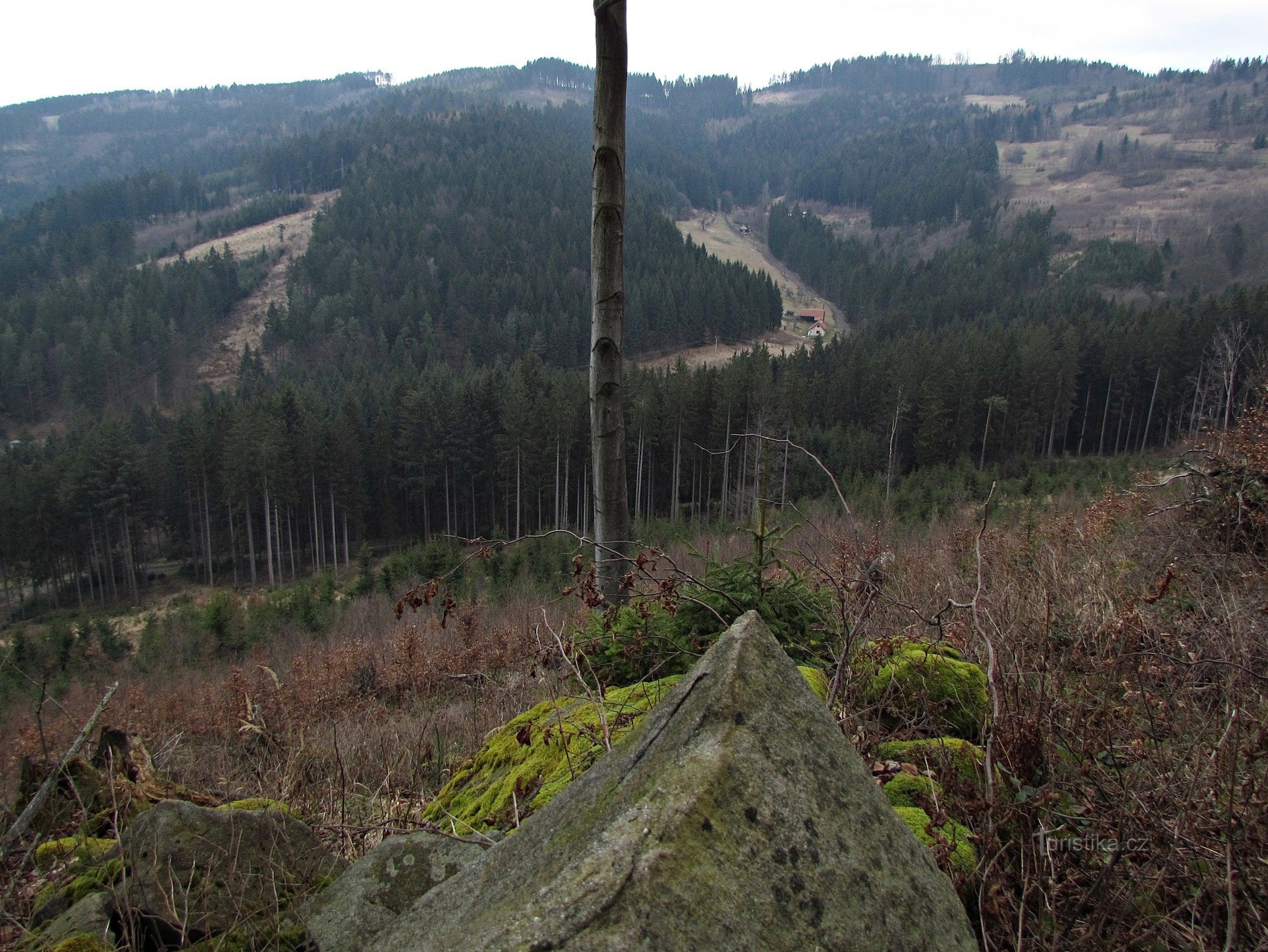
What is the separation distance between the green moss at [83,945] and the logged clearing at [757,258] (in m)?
106

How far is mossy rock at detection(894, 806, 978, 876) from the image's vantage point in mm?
2373

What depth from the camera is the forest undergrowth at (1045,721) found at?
2.18 m

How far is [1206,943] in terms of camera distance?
6.74 ft

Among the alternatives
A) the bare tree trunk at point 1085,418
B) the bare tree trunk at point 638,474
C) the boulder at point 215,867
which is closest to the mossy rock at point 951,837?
the boulder at point 215,867

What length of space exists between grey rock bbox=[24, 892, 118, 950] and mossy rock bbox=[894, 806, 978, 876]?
277cm

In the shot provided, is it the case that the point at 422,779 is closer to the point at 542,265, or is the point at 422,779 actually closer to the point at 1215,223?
the point at 542,265

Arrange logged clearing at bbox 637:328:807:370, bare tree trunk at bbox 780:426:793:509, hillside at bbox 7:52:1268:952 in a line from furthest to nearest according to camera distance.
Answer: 1. logged clearing at bbox 637:328:807:370
2. bare tree trunk at bbox 780:426:793:509
3. hillside at bbox 7:52:1268:952


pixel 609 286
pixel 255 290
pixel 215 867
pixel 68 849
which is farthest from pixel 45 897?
pixel 255 290

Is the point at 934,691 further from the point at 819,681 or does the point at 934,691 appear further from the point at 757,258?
the point at 757,258

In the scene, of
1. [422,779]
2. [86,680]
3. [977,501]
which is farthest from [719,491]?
[422,779]

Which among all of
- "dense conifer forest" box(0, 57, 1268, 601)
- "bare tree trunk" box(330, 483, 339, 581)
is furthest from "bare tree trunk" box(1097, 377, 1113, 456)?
"bare tree trunk" box(330, 483, 339, 581)

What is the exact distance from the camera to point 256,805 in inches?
143

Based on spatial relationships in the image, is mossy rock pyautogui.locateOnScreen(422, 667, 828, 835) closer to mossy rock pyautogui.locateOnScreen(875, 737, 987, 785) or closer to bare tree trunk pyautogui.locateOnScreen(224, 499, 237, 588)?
mossy rock pyautogui.locateOnScreen(875, 737, 987, 785)

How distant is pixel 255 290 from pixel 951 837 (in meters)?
129
